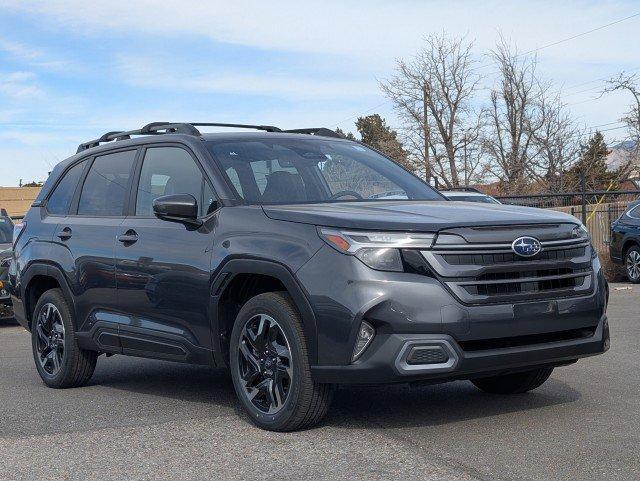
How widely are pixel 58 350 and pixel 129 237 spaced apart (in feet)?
4.77

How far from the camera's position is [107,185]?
7633 mm

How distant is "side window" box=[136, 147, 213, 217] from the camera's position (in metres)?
6.63

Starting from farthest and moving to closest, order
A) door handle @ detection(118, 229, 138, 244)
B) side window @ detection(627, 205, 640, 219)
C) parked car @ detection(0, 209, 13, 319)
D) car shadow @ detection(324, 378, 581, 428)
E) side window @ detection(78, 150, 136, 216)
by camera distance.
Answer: side window @ detection(627, 205, 640, 219), parked car @ detection(0, 209, 13, 319), side window @ detection(78, 150, 136, 216), door handle @ detection(118, 229, 138, 244), car shadow @ detection(324, 378, 581, 428)

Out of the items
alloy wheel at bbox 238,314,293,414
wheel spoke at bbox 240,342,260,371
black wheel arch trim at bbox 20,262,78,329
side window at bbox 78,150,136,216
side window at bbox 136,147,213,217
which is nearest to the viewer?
alloy wheel at bbox 238,314,293,414

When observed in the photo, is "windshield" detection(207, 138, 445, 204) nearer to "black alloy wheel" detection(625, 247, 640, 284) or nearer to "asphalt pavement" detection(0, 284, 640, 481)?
"asphalt pavement" detection(0, 284, 640, 481)

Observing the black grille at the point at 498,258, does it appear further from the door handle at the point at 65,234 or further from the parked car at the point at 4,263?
the parked car at the point at 4,263

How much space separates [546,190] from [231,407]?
35936 millimetres

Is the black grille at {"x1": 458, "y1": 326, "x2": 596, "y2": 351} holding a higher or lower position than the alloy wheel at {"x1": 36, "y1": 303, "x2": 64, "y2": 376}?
higher

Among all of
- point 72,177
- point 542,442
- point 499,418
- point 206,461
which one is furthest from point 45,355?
point 542,442

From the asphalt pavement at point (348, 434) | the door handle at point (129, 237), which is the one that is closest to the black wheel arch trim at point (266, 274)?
the asphalt pavement at point (348, 434)

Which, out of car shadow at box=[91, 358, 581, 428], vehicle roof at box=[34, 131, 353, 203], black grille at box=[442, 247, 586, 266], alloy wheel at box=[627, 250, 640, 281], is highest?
vehicle roof at box=[34, 131, 353, 203]

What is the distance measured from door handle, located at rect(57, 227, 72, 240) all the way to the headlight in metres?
3.04

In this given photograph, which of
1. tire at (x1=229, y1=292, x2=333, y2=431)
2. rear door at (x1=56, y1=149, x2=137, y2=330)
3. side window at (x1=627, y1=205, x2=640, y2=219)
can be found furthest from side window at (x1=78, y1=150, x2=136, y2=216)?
side window at (x1=627, y1=205, x2=640, y2=219)

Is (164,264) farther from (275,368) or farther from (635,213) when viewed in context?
(635,213)
